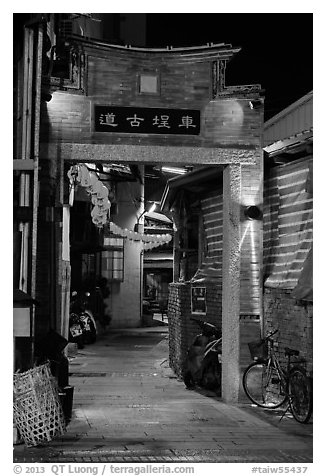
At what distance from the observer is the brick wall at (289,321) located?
419 inches

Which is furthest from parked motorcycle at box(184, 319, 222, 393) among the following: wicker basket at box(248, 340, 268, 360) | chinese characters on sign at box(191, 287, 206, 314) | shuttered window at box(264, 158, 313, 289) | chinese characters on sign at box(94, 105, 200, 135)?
chinese characters on sign at box(94, 105, 200, 135)

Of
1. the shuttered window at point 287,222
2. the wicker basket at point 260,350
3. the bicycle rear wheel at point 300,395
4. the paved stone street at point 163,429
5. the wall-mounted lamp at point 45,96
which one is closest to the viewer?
the paved stone street at point 163,429

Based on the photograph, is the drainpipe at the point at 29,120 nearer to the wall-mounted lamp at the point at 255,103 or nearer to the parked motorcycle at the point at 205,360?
the wall-mounted lamp at the point at 255,103

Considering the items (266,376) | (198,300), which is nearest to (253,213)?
(266,376)

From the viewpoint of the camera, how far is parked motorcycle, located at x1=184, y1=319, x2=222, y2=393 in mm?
12766

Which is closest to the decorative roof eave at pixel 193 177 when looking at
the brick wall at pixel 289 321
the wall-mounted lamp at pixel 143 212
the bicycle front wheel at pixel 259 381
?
the brick wall at pixel 289 321

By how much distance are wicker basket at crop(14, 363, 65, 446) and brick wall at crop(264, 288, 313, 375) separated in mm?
3938

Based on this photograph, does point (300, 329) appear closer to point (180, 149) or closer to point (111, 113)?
point (180, 149)

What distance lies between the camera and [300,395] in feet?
33.5

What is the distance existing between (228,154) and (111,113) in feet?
6.79

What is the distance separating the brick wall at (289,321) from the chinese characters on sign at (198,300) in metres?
2.09

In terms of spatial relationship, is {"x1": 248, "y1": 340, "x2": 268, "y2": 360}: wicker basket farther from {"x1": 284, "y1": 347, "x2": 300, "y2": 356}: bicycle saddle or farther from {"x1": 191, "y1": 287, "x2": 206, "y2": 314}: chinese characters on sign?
{"x1": 191, "y1": 287, "x2": 206, "y2": 314}: chinese characters on sign

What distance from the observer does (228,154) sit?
1183 cm

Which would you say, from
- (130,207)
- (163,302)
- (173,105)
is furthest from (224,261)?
(163,302)
